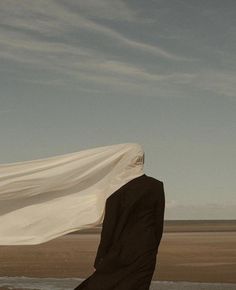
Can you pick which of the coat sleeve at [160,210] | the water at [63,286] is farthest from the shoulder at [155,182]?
the water at [63,286]

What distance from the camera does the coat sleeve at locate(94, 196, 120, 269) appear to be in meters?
5.73

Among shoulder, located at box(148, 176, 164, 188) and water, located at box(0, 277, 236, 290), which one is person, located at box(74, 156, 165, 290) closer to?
shoulder, located at box(148, 176, 164, 188)

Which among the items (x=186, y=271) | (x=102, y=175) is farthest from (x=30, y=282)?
(x=102, y=175)

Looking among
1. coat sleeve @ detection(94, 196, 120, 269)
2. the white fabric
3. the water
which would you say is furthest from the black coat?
the water

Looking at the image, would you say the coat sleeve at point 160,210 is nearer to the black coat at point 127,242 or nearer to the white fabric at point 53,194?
the black coat at point 127,242

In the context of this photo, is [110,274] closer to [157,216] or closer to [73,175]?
[157,216]

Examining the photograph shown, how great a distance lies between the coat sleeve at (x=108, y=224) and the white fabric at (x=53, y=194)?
0.51m

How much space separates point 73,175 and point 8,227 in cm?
77

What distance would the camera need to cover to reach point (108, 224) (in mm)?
5734

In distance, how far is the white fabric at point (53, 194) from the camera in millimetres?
6410

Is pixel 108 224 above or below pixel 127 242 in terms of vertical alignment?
above

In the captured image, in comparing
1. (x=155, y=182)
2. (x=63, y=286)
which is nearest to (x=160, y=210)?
(x=155, y=182)

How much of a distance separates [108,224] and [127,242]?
0.72 feet

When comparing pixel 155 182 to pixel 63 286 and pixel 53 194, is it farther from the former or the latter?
pixel 63 286
